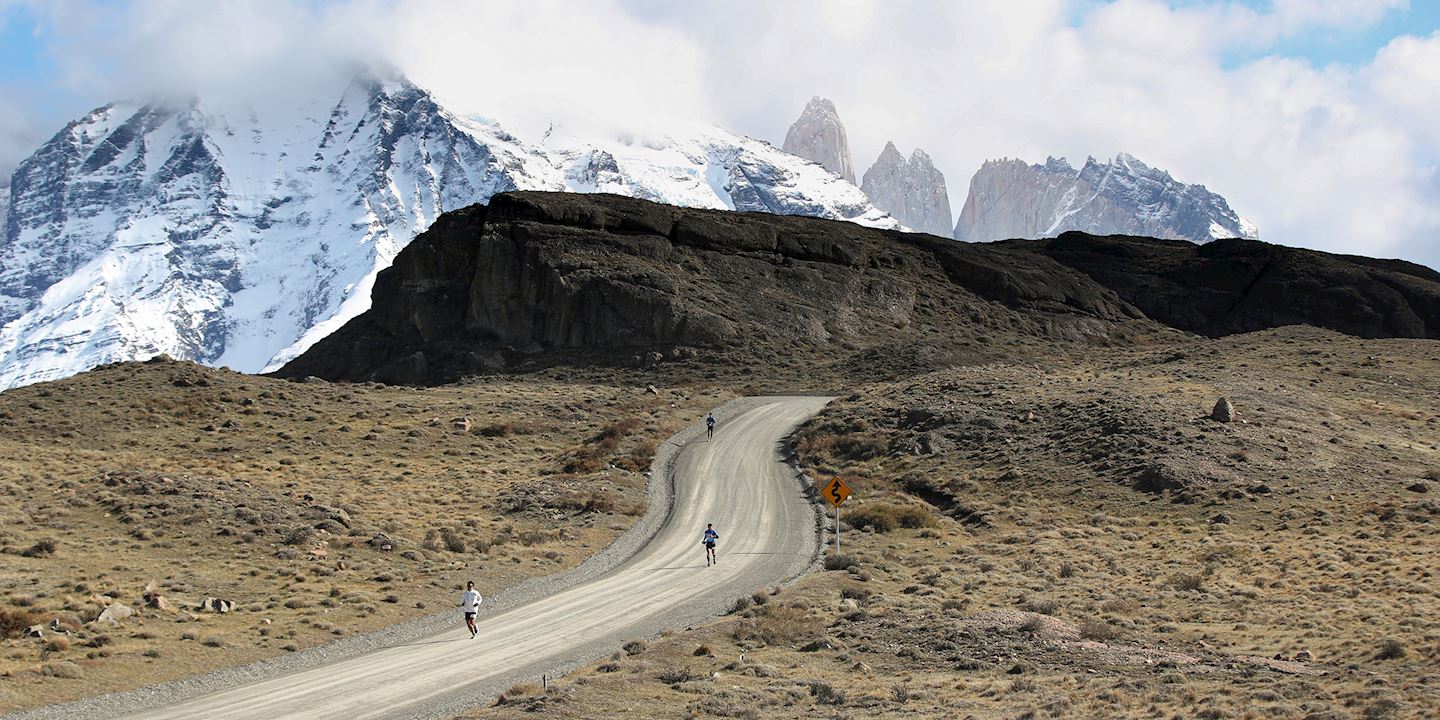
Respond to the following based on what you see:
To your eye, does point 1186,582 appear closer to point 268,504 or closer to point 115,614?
point 115,614

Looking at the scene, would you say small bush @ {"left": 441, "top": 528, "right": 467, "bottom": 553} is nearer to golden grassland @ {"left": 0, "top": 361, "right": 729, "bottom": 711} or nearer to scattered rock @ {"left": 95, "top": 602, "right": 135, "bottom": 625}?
golden grassland @ {"left": 0, "top": 361, "right": 729, "bottom": 711}

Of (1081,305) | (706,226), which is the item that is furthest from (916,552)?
(1081,305)

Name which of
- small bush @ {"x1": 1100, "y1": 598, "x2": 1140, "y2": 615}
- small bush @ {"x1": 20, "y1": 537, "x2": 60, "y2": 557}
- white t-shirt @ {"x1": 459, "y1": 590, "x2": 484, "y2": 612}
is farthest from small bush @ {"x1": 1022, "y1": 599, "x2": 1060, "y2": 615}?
small bush @ {"x1": 20, "y1": 537, "x2": 60, "y2": 557}

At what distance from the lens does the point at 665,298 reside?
→ 277ft

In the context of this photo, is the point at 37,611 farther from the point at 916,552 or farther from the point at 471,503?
the point at 916,552

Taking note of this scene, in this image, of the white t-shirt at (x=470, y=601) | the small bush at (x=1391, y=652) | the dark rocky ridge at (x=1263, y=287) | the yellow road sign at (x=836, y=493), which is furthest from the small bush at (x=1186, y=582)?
the dark rocky ridge at (x=1263, y=287)

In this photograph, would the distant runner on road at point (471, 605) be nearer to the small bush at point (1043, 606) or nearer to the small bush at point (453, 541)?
the small bush at point (453, 541)

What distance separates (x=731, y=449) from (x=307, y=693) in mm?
34136

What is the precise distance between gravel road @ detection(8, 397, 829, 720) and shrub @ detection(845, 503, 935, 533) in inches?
65.7

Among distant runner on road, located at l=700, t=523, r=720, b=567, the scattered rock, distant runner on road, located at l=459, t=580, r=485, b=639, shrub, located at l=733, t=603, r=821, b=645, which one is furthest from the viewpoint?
distant runner on road, located at l=700, t=523, r=720, b=567

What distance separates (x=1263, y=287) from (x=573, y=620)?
324 feet

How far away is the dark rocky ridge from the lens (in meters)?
101

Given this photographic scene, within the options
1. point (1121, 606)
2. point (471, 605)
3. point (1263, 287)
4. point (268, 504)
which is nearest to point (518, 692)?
point (471, 605)

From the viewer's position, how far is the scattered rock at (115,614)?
23.5 metres
